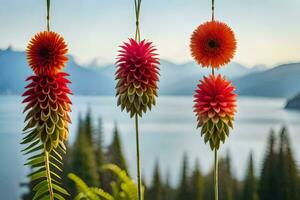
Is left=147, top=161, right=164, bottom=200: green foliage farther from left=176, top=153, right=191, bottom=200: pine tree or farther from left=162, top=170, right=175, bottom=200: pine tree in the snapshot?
left=176, top=153, right=191, bottom=200: pine tree

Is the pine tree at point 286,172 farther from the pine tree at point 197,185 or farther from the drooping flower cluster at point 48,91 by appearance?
the drooping flower cluster at point 48,91

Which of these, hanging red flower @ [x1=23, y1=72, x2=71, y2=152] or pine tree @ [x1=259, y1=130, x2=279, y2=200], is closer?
hanging red flower @ [x1=23, y1=72, x2=71, y2=152]

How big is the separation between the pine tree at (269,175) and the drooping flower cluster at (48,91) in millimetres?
3505

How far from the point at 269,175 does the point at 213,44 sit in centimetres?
351

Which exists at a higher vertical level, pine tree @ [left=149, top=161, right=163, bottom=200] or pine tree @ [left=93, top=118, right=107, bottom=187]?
pine tree @ [left=93, top=118, right=107, bottom=187]

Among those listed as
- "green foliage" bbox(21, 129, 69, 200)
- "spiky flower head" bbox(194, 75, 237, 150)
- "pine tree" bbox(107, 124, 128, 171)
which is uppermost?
"spiky flower head" bbox(194, 75, 237, 150)

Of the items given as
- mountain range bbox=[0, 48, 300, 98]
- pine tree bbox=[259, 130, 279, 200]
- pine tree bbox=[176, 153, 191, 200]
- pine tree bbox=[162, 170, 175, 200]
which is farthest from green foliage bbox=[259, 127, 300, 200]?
pine tree bbox=[162, 170, 175, 200]

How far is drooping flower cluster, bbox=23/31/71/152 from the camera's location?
894 millimetres

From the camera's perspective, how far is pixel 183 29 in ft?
7.09

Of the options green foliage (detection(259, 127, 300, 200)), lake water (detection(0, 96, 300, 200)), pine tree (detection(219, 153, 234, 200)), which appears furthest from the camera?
pine tree (detection(219, 153, 234, 200))

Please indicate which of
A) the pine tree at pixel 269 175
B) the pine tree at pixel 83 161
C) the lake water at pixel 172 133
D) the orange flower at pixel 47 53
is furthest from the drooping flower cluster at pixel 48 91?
the pine tree at pixel 269 175

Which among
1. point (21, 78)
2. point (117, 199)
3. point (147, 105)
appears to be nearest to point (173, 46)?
point (117, 199)

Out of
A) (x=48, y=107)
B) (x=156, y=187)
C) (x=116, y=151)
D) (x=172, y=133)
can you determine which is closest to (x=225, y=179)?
(x=156, y=187)

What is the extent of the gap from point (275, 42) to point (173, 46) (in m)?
0.90
